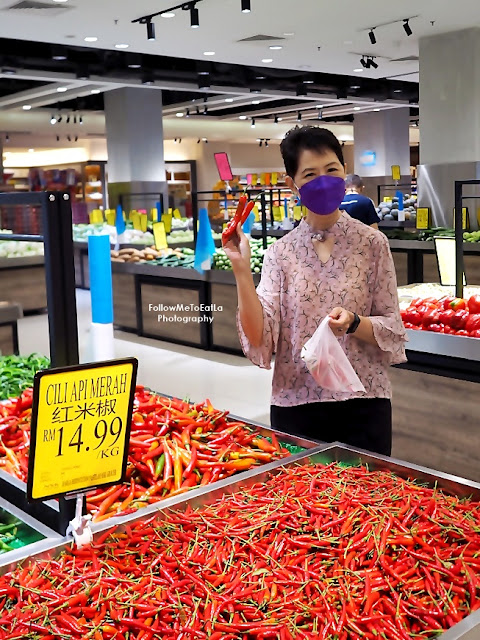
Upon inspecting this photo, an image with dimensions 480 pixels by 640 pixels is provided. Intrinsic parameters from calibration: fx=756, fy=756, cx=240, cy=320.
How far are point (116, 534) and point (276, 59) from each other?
11.0m

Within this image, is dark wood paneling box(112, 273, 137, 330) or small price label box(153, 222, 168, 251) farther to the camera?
small price label box(153, 222, 168, 251)

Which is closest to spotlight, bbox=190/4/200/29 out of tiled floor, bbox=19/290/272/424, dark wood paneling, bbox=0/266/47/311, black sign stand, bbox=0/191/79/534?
tiled floor, bbox=19/290/272/424

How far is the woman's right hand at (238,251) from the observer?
2266 mm

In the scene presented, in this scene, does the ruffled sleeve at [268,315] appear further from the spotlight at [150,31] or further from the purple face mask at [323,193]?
the spotlight at [150,31]

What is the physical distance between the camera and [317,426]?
264cm

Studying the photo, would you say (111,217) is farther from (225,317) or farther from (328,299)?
(328,299)

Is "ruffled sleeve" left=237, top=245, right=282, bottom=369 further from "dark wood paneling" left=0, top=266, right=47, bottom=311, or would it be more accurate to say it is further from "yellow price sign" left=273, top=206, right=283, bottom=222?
"yellow price sign" left=273, top=206, right=283, bottom=222

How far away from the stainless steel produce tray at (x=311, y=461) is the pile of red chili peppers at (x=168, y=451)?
0.10 metres

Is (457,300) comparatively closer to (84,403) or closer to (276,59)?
(84,403)

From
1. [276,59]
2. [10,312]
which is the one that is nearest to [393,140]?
[276,59]

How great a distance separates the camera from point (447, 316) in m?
4.34

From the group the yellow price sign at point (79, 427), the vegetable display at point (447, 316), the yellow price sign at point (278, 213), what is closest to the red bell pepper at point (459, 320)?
the vegetable display at point (447, 316)

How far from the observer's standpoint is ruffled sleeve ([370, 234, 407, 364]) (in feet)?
8.16

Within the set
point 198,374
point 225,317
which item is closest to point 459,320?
point 198,374
